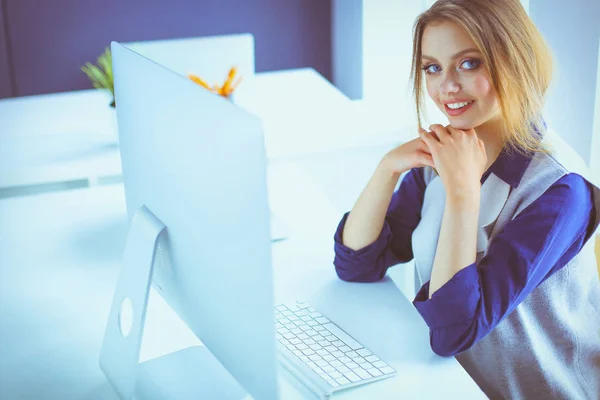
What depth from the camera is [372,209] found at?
142cm

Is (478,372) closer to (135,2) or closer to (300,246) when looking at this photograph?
(300,246)

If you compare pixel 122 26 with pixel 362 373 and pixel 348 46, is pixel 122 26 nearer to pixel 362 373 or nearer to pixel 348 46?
pixel 348 46

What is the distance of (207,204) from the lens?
944 millimetres

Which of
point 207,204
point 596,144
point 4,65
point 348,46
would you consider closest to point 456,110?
point 207,204

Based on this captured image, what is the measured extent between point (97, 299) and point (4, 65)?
7.03 ft

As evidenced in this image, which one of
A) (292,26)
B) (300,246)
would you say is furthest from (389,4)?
(300,246)

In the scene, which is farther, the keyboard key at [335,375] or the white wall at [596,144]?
the white wall at [596,144]

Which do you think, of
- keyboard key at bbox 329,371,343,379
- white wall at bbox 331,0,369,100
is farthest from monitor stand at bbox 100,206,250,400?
white wall at bbox 331,0,369,100

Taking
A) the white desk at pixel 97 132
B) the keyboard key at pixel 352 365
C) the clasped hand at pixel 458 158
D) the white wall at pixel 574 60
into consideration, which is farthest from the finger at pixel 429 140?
the white desk at pixel 97 132

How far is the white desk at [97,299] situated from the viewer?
3.93 feet

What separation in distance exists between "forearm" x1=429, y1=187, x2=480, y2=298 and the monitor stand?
1.16 ft

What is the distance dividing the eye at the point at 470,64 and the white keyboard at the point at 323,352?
464 millimetres

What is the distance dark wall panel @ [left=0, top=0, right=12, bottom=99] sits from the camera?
3.21 m

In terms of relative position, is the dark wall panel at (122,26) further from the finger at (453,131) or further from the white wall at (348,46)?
the finger at (453,131)
